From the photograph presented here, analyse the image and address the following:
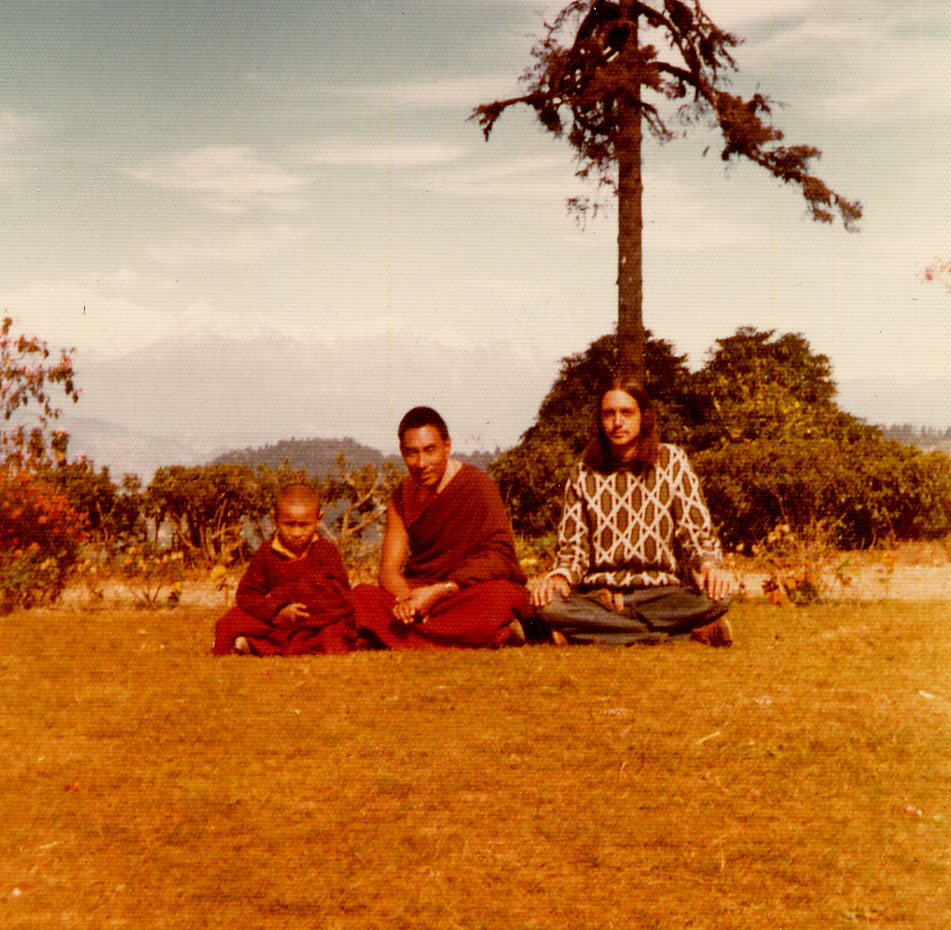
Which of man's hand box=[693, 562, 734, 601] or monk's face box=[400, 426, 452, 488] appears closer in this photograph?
man's hand box=[693, 562, 734, 601]

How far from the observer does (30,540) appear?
7.66 m

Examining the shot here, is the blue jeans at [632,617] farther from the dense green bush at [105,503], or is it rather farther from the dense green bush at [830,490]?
the dense green bush at [105,503]

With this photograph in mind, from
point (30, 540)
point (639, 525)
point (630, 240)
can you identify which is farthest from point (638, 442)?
point (30, 540)

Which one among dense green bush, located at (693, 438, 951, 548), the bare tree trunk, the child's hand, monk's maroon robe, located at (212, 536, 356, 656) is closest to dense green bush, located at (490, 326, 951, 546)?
dense green bush, located at (693, 438, 951, 548)

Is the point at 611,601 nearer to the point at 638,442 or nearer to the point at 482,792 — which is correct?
the point at 638,442

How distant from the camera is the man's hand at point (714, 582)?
5.56 metres

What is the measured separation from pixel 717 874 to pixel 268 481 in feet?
21.7

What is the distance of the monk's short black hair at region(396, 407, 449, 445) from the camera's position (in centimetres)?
593

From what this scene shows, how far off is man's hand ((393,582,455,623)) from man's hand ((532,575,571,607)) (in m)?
0.49

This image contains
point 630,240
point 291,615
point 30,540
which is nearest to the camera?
point 291,615

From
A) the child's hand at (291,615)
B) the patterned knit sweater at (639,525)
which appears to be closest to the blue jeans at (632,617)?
the patterned knit sweater at (639,525)

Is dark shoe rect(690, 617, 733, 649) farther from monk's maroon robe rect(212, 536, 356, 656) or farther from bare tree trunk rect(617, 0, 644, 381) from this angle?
bare tree trunk rect(617, 0, 644, 381)

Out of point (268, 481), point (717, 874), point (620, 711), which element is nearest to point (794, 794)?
point (717, 874)

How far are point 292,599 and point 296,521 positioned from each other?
1.44 ft
